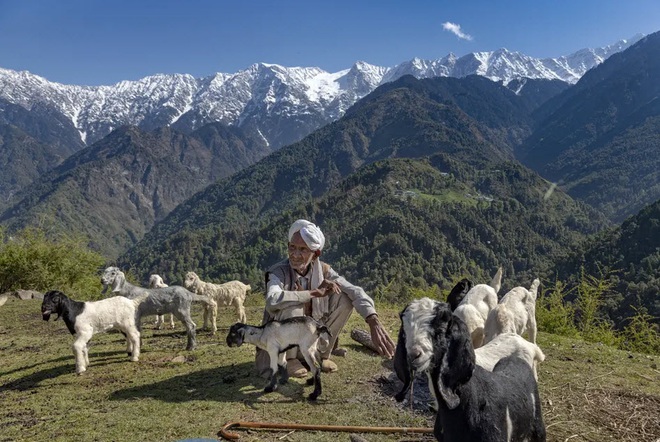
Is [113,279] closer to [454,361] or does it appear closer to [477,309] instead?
[477,309]

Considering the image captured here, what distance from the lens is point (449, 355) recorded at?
9.93 feet

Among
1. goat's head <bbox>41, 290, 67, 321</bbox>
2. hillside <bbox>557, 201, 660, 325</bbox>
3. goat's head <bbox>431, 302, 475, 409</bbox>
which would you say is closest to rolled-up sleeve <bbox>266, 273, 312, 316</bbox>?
goat's head <bbox>431, 302, 475, 409</bbox>

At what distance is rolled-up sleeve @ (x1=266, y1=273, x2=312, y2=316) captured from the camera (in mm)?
5867

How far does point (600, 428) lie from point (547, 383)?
5.04 ft

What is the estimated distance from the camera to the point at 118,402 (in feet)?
20.6

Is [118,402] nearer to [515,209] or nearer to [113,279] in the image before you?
[113,279]

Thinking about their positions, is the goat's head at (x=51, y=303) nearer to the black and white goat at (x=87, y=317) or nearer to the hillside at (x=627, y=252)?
the black and white goat at (x=87, y=317)

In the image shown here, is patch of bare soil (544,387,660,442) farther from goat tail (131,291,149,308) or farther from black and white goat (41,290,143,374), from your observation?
goat tail (131,291,149,308)

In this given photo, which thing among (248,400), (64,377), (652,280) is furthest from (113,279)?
(652,280)

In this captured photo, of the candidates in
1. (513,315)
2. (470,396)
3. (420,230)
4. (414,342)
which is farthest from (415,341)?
(420,230)

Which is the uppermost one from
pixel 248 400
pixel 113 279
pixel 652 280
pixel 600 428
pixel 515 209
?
pixel 515 209

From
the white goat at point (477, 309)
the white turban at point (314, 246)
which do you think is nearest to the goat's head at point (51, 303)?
the white turban at point (314, 246)

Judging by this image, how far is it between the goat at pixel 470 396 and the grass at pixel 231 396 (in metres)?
1.76

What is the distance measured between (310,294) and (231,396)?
6.18 feet
